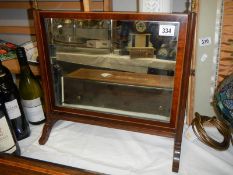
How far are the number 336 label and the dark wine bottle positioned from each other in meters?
0.43

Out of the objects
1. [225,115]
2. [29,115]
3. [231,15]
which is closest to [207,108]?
[225,115]

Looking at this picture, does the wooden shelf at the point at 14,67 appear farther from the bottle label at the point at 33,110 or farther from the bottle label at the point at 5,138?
Result: the bottle label at the point at 5,138

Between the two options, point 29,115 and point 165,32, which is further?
point 29,115

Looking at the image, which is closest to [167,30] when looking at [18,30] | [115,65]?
[115,65]

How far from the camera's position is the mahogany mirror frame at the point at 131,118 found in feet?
1.63

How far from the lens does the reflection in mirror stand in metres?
0.54

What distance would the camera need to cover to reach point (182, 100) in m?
0.55

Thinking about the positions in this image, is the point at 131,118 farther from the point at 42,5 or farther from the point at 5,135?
the point at 42,5

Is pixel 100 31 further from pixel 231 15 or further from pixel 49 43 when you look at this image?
pixel 231 15

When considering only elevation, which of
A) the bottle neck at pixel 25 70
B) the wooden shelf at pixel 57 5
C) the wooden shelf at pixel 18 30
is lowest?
the bottle neck at pixel 25 70

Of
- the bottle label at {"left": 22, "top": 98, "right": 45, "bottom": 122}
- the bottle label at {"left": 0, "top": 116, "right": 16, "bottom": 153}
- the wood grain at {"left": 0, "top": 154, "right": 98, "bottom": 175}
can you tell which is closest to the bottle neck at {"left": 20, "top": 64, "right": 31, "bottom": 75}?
the bottle label at {"left": 22, "top": 98, "right": 45, "bottom": 122}

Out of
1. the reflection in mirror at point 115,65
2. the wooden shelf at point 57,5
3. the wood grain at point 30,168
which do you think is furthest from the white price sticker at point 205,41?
the wood grain at point 30,168

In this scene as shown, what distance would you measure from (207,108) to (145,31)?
1.14 ft

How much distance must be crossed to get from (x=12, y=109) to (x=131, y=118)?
1.09 ft
